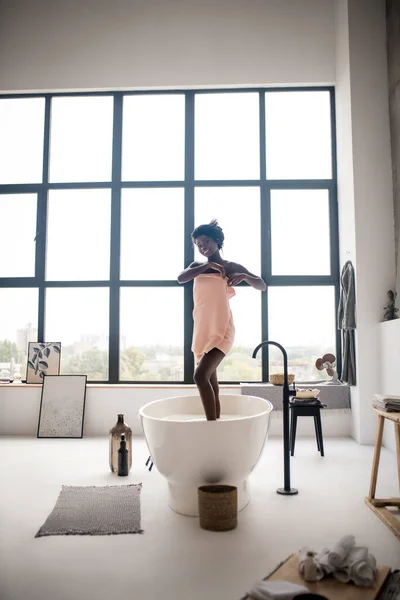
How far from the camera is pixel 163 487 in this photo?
10.6 feet

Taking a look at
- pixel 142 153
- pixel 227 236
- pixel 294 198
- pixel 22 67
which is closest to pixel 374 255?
pixel 294 198

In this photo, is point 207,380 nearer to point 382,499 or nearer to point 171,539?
point 171,539

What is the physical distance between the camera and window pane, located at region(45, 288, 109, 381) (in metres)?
5.45

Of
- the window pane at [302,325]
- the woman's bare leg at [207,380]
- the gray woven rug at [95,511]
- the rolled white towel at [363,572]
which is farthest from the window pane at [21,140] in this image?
the rolled white towel at [363,572]

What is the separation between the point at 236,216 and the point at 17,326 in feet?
8.40

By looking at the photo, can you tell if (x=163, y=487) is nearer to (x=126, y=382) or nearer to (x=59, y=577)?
(x=59, y=577)

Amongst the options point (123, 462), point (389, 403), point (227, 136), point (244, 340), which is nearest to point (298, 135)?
point (227, 136)

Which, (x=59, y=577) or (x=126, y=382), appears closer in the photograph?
(x=59, y=577)

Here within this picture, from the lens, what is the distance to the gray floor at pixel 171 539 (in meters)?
1.94

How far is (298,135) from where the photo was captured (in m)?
5.58

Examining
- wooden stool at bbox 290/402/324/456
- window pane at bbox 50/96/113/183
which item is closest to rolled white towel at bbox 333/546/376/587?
wooden stool at bbox 290/402/324/456

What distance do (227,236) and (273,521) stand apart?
3416mm

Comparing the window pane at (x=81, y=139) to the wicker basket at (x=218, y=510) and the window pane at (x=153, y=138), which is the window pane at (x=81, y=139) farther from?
the wicker basket at (x=218, y=510)

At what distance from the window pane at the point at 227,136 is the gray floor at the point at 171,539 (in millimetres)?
3109
